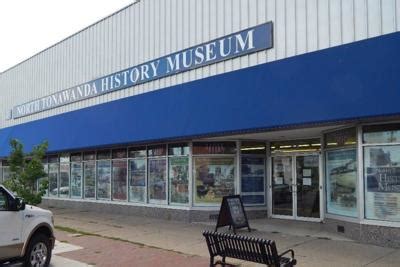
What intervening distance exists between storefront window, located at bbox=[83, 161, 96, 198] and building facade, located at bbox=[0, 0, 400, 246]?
0.29 feet

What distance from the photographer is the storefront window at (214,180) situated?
14898 mm

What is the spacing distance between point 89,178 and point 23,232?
12.3 m

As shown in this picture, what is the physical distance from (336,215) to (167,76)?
23.8 feet

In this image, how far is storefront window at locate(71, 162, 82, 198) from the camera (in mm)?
21305

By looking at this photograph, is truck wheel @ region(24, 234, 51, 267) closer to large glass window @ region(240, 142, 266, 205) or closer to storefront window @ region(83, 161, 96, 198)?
large glass window @ region(240, 142, 266, 205)

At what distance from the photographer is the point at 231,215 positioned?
41.0 feet

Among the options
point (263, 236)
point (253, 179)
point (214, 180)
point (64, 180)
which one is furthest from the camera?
point (64, 180)

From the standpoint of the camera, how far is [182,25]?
15.5 meters

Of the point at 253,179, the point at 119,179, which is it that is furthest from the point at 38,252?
the point at 119,179

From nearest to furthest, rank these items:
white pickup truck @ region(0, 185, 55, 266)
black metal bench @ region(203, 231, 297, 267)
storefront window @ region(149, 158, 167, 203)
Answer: black metal bench @ region(203, 231, 297, 267) < white pickup truck @ region(0, 185, 55, 266) < storefront window @ region(149, 158, 167, 203)

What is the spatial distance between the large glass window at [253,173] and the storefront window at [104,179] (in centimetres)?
660

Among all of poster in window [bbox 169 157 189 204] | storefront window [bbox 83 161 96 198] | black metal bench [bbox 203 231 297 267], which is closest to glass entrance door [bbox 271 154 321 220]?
poster in window [bbox 169 157 189 204]

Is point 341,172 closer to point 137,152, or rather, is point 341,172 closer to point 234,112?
point 234,112

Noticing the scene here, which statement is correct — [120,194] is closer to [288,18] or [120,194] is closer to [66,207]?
[66,207]
